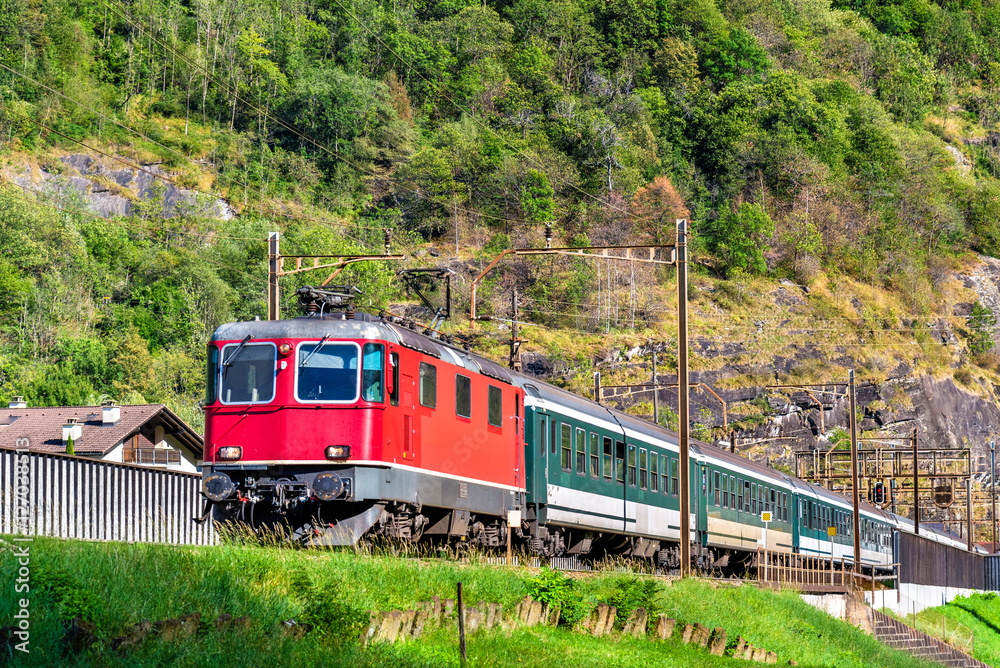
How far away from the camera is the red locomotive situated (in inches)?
680

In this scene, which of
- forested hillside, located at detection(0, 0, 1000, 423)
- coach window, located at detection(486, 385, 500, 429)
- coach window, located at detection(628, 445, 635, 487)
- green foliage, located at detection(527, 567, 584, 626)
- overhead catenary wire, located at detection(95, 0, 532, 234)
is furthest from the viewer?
overhead catenary wire, located at detection(95, 0, 532, 234)

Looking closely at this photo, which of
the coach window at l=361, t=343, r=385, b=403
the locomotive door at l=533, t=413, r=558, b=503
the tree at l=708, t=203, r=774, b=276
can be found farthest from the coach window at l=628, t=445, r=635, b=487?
the tree at l=708, t=203, r=774, b=276

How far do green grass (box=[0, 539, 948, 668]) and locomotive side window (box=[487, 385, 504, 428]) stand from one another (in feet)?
13.2

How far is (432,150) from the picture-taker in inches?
4641

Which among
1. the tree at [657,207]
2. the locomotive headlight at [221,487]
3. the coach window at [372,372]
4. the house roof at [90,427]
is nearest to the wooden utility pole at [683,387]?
the coach window at [372,372]

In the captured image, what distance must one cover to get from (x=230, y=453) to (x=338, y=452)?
5.52 ft

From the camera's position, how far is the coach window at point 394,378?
17.8 meters

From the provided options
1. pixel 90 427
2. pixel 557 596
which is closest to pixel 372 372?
pixel 557 596

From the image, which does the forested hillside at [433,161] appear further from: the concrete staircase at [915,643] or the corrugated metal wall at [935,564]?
the concrete staircase at [915,643]

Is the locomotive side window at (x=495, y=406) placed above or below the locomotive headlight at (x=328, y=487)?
above

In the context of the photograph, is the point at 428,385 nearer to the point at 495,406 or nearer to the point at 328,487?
the point at 328,487

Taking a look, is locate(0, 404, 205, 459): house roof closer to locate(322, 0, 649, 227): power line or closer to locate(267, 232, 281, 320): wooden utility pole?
locate(267, 232, 281, 320): wooden utility pole

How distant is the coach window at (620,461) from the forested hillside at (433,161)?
56662 millimetres

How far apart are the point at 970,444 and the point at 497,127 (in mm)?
59660
